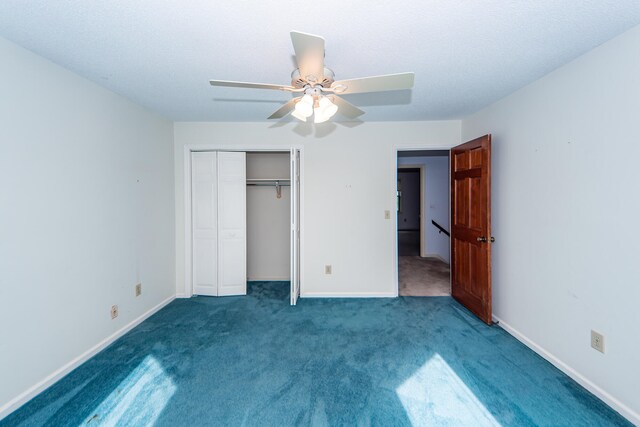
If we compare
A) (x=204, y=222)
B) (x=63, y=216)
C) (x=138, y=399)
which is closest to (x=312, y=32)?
(x=63, y=216)

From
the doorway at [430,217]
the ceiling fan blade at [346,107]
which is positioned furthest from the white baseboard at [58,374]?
the doorway at [430,217]

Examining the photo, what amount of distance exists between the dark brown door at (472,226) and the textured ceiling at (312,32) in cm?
77

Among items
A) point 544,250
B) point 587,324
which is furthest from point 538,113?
point 587,324

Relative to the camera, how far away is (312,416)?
1577 mm

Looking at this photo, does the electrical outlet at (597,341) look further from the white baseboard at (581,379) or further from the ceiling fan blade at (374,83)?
the ceiling fan blade at (374,83)

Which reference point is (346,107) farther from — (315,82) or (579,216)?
(579,216)

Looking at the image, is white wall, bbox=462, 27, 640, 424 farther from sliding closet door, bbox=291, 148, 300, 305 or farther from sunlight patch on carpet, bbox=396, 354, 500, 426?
sliding closet door, bbox=291, 148, 300, 305

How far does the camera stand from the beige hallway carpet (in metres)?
3.63

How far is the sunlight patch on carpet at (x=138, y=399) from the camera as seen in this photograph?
1.56 meters

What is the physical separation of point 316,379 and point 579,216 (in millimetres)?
2240

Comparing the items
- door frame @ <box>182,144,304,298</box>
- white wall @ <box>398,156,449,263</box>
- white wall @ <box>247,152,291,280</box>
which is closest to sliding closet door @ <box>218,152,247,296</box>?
door frame @ <box>182,144,304,298</box>

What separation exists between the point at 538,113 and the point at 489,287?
1.65 metres

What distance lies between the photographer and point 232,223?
3.56m

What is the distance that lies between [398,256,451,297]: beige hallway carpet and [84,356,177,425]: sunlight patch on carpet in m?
2.82
